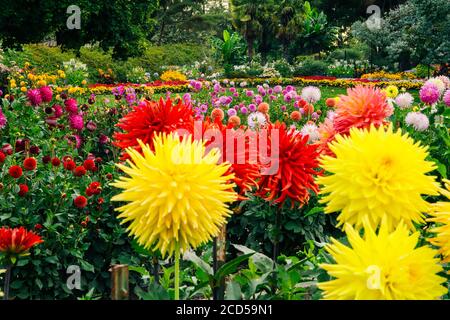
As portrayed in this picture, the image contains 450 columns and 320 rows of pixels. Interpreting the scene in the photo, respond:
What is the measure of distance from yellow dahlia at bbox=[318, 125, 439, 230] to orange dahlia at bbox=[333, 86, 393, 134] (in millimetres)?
779

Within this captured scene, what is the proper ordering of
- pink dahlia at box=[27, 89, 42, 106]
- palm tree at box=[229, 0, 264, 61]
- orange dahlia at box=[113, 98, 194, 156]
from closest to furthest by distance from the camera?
orange dahlia at box=[113, 98, 194, 156]
pink dahlia at box=[27, 89, 42, 106]
palm tree at box=[229, 0, 264, 61]

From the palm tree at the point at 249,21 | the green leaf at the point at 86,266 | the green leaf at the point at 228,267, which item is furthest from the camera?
the palm tree at the point at 249,21

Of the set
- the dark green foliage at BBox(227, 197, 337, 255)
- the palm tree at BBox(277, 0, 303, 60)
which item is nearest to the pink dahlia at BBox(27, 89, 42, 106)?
the dark green foliage at BBox(227, 197, 337, 255)

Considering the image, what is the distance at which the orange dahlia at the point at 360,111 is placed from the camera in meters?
1.95

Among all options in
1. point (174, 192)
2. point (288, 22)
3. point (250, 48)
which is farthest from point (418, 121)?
point (250, 48)

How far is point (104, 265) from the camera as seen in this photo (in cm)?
319

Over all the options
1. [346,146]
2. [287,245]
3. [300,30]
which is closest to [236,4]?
[300,30]

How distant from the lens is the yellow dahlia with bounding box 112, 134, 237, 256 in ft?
3.65

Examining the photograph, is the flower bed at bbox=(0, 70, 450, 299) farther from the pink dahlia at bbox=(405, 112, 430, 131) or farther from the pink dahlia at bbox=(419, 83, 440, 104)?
the pink dahlia at bbox=(419, 83, 440, 104)

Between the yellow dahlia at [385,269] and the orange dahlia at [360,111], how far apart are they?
0.97 meters

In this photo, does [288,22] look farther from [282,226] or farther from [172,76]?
[282,226]

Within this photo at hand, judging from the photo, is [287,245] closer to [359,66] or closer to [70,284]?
[70,284]

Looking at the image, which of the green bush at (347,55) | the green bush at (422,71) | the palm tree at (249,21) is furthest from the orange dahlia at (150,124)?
the palm tree at (249,21)

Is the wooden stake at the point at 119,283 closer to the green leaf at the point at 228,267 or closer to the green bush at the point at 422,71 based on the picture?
the green leaf at the point at 228,267
